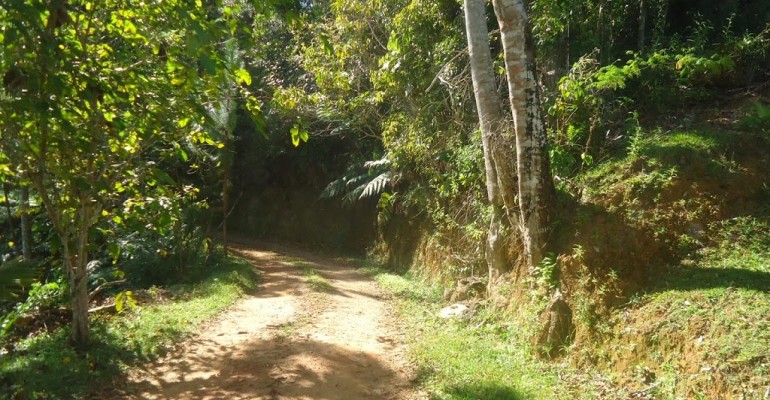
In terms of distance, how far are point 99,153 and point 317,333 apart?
390 centimetres

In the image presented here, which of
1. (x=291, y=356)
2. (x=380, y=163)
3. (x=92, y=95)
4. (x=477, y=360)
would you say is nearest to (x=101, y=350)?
(x=291, y=356)

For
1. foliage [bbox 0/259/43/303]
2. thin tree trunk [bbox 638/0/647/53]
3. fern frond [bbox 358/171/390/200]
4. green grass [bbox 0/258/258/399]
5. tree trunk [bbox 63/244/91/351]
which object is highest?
thin tree trunk [bbox 638/0/647/53]

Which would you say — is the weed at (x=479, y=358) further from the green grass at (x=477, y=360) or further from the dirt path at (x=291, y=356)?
the dirt path at (x=291, y=356)

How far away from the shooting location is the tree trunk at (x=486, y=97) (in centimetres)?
829

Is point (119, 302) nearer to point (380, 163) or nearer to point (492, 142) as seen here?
point (492, 142)

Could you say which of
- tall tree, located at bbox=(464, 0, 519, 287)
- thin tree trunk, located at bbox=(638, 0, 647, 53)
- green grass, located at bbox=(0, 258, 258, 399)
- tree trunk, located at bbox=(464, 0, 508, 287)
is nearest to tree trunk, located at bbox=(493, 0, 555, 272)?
tall tree, located at bbox=(464, 0, 519, 287)

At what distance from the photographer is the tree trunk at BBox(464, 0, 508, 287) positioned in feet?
27.2

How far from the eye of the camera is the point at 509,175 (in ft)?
26.6

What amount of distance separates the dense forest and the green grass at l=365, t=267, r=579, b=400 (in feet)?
0.18

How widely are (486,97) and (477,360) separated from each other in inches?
158

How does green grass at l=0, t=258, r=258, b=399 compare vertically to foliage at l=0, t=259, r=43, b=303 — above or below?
below

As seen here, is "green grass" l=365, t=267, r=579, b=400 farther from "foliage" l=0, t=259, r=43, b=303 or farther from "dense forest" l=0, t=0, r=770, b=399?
"foliage" l=0, t=259, r=43, b=303

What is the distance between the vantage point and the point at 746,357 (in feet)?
14.6

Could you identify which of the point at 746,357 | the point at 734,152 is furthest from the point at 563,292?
the point at 734,152
